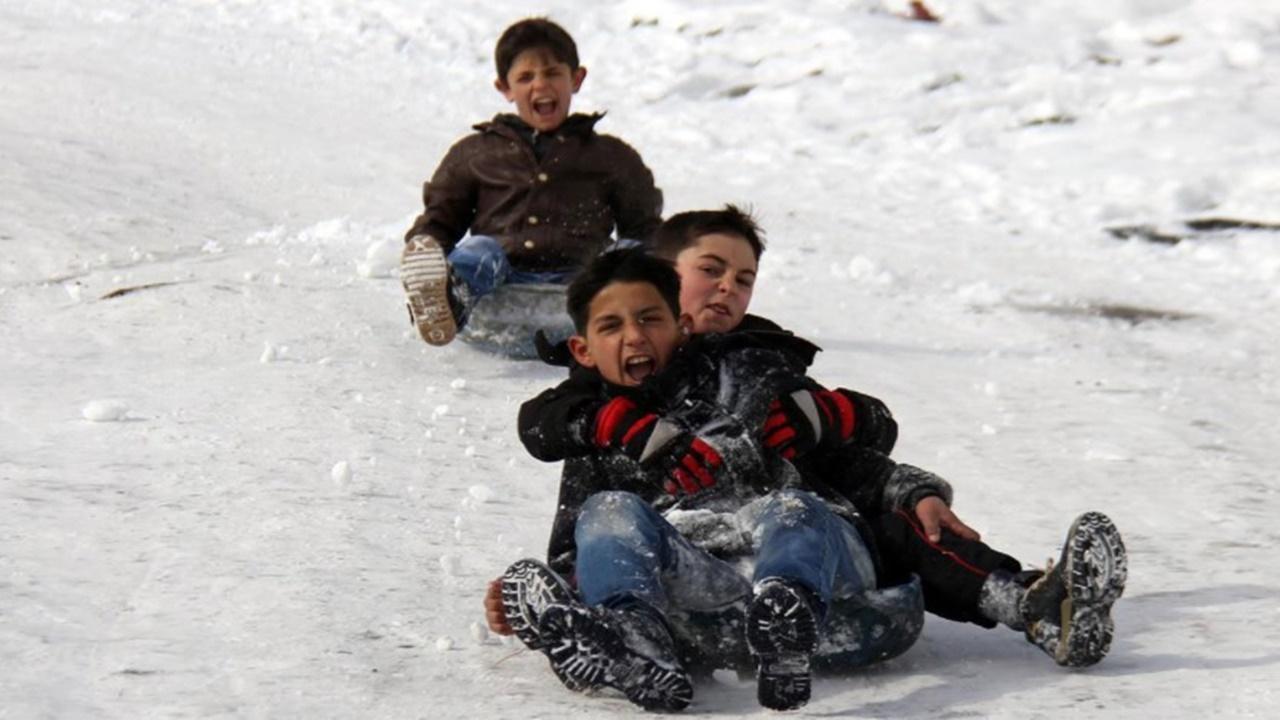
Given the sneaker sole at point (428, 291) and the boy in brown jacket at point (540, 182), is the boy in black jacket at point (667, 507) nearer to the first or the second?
the sneaker sole at point (428, 291)

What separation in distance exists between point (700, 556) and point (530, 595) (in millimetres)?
395

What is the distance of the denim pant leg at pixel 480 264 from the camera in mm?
7289

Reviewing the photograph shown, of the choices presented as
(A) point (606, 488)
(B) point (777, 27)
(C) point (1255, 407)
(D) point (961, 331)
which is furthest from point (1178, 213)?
(A) point (606, 488)

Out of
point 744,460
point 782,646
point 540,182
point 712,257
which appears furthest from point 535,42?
point 782,646

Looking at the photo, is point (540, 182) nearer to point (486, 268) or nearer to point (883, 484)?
point (486, 268)

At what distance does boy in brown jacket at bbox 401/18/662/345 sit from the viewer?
24.8 ft

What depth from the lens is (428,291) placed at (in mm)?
7066

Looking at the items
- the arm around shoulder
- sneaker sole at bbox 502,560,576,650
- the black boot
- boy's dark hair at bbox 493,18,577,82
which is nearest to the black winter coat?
the arm around shoulder

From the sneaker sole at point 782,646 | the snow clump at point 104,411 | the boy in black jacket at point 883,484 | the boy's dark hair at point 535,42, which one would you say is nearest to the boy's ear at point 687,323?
the boy in black jacket at point 883,484

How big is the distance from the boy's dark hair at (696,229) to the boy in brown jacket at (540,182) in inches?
110

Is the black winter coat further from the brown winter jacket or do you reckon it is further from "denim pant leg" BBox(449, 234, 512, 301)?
the brown winter jacket

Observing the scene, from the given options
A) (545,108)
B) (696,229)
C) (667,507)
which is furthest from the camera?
(545,108)

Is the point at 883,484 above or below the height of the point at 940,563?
above

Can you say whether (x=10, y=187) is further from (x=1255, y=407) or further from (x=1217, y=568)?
(x=1217, y=568)
